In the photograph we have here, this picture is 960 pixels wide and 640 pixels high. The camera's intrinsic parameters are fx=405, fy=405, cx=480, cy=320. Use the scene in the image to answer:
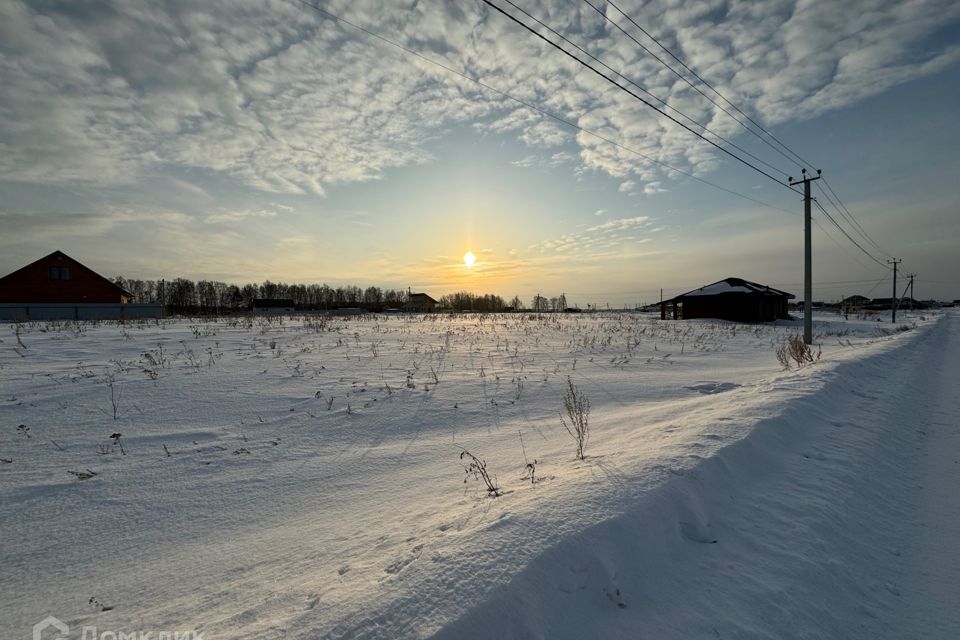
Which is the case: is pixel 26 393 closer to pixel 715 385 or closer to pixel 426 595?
pixel 426 595

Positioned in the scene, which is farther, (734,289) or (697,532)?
(734,289)

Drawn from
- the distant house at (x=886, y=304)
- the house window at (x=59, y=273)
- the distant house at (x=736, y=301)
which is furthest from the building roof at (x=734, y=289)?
the house window at (x=59, y=273)

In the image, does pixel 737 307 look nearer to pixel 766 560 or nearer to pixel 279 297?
pixel 766 560

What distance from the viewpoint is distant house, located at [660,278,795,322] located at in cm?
3350

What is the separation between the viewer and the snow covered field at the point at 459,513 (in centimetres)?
196

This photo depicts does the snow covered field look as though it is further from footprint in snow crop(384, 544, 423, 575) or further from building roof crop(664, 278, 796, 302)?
building roof crop(664, 278, 796, 302)

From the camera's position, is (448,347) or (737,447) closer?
(737,447)

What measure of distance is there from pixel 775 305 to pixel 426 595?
43.5 metres

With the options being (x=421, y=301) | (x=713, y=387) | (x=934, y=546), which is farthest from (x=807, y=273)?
(x=421, y=301)

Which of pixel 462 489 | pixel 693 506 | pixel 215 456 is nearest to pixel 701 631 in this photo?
pixel 693 506

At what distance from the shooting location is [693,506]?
2787 millimetres

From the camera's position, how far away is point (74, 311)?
3391 cm

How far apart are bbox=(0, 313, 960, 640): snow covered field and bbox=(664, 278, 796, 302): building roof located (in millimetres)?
30761

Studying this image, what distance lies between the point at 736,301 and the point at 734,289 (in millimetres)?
1026
